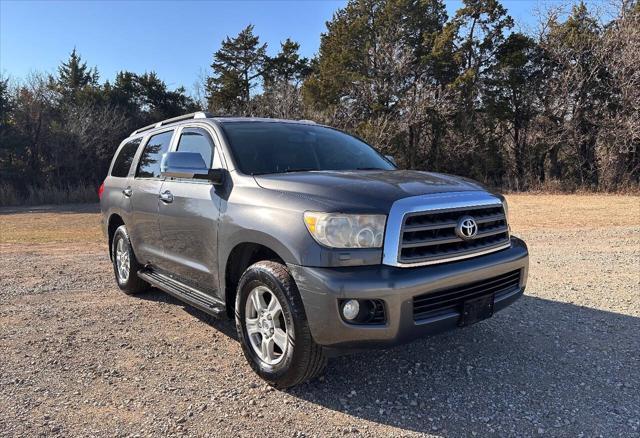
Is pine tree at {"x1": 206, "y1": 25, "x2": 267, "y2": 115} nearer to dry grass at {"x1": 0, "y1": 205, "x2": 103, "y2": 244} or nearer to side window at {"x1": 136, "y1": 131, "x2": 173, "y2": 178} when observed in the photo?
dry grass at {"x1": 0, "y1": 205, "x2": 103, "y2": 244}

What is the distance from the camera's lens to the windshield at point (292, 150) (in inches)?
162

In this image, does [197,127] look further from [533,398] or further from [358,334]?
[533,398]

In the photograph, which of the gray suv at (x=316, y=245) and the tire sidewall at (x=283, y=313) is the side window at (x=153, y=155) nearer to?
the gray suv at (x=316, y=245)

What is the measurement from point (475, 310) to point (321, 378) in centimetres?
123

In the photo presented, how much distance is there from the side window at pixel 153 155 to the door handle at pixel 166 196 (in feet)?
1.33

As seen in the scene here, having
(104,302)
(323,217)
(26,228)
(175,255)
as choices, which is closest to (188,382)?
(175,255)

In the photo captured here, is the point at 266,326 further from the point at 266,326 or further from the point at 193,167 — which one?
the point at 193,167

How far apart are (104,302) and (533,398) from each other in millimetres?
4656

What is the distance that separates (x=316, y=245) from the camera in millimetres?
3072

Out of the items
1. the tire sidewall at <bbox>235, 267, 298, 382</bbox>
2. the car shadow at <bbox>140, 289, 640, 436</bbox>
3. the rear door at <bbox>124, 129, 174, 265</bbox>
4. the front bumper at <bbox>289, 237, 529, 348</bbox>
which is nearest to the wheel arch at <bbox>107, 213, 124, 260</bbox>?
the rear door at <bbox>124, 129, 174, 265</bbox>

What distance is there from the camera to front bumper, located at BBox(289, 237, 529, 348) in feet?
9.70

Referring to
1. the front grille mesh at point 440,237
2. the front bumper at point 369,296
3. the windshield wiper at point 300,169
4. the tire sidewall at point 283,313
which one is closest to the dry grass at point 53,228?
the windshield wiper at point 300,169

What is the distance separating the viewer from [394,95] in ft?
95.0

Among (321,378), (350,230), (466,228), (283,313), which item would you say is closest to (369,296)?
(350,230)
